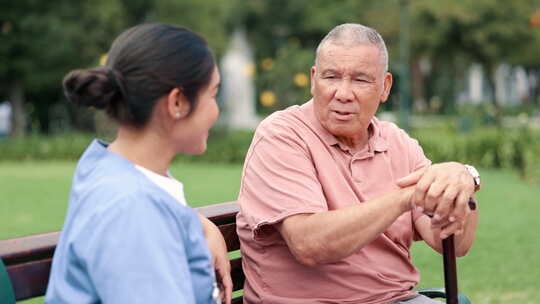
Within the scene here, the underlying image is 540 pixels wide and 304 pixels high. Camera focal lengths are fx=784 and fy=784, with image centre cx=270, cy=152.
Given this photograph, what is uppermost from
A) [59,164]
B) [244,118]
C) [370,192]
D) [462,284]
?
[370,192]

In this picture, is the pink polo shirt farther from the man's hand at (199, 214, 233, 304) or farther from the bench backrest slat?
the bench backrest slat

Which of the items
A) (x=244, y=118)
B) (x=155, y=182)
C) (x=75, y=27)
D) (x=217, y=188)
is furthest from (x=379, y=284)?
(x=244, y=118)

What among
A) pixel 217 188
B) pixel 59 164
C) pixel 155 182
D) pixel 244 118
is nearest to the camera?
pixel 155 182

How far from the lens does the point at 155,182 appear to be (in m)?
1.86

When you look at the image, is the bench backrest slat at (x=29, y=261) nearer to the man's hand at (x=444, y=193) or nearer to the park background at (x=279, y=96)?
the park background at (x=279, y=96)

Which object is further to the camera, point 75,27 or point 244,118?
point 244,118

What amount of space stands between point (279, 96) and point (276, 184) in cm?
1673

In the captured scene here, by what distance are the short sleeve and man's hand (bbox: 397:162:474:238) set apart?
0.34m

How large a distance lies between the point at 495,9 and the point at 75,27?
12.5m

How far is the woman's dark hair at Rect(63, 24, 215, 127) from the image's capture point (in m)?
1.81

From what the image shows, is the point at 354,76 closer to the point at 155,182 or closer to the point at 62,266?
the point at 155,182

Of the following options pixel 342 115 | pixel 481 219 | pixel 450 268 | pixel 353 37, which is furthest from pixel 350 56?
pixel 481 219

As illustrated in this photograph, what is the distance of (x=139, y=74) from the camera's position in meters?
1.82

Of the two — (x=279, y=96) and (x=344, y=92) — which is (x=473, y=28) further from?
(x=344, y=92)
